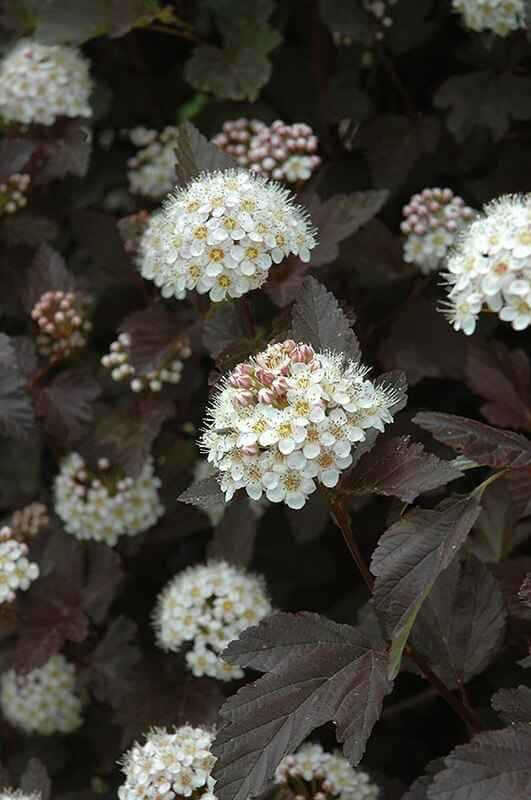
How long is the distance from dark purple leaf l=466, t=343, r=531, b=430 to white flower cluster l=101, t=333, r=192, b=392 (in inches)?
30.9

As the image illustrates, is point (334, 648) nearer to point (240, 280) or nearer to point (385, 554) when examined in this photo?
point (385, 554)

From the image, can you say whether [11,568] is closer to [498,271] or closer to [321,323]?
[321,323]

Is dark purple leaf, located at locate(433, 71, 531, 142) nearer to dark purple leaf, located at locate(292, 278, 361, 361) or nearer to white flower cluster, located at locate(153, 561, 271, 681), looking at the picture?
dark purple leaf, located at locate(292, 278, 361, 361)

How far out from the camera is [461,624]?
237 centimetres

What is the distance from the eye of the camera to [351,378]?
2.00m

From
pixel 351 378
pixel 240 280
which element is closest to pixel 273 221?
pixel 240 280

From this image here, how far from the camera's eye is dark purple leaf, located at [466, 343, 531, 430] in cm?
298

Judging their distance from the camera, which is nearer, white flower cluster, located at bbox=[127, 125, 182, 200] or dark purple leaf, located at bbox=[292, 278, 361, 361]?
dark purple leaf, located at bbox=[292, 278, 361, 361]

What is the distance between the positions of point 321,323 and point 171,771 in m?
0.95

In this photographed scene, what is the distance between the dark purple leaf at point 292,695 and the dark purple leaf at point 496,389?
3.47ft

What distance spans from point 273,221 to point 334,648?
2.97 ft

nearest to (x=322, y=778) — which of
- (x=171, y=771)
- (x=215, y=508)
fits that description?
(x=171, y=771)

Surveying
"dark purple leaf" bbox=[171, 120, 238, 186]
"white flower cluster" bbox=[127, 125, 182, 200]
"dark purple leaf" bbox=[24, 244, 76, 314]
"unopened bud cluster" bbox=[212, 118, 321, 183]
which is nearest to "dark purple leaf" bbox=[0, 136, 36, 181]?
"dark purple leaf" bbox=[24, 244, 76, 314]

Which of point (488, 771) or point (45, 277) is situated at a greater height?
point (488, 771)
